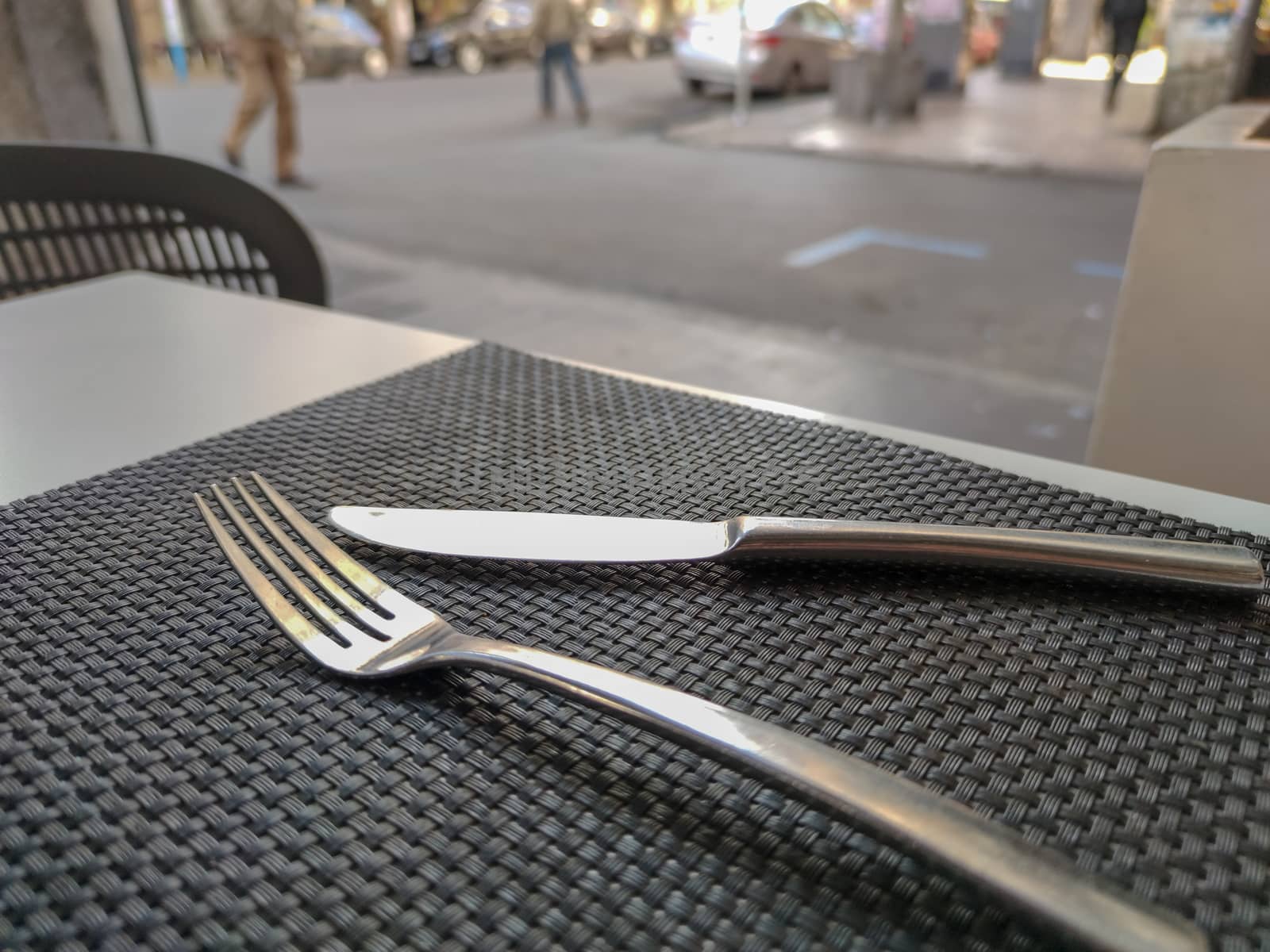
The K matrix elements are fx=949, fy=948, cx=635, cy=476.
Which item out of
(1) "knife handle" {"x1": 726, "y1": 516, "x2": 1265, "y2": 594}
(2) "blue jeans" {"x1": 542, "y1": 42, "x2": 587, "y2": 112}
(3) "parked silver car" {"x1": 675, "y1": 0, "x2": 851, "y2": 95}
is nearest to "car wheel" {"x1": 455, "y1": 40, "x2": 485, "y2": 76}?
(3) "parked silver car" {"x1": 675, "y1": 0, "x2": 851, "y2": 95}

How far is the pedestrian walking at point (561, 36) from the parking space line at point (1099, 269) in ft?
19.9

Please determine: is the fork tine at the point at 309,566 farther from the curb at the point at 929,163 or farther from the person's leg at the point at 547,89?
the person's leg at the point at 547,89

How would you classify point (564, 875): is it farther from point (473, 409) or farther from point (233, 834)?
point (473, 409)

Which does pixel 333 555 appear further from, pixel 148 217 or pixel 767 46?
pixel 767 46

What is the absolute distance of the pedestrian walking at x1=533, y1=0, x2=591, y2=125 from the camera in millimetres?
9070

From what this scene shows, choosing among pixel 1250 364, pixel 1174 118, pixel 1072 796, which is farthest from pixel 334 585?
pixel 1174 118

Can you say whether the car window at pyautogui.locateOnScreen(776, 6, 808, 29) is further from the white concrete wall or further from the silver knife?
the silver knife

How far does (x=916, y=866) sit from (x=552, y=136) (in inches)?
353

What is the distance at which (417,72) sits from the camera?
52.7 feet

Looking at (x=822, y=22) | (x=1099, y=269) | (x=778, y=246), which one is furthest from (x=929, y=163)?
(x=822, y=22)

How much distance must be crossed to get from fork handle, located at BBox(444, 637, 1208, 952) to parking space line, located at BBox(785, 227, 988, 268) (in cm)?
→ 441

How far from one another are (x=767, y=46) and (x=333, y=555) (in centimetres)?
1106

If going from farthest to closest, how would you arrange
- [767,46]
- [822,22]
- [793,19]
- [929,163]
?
[822,22] → [793,19] → [767,46] → [929,163]

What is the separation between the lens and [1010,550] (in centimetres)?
59
